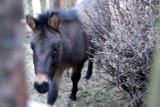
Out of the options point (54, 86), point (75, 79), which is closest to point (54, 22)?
point (54, 86)

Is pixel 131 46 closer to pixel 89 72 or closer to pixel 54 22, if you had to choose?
pixel 54 22

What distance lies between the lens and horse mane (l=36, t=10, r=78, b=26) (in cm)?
377

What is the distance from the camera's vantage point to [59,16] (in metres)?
4.00

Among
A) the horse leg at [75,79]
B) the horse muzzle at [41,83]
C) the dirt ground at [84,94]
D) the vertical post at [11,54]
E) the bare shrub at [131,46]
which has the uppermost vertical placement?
the vertical post at [11,54]

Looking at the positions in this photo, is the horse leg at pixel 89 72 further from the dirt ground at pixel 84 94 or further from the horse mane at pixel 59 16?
the horse mane at pixel 59 16

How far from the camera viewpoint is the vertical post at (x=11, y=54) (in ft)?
1.02

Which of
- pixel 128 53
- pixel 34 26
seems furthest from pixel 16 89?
pixel 34 26

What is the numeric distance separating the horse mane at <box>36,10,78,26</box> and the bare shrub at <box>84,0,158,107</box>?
72 cm

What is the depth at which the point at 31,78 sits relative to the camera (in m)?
5.16

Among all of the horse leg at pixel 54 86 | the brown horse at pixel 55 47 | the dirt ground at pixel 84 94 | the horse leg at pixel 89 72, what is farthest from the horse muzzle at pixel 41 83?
the horse leg at pixel 89 72

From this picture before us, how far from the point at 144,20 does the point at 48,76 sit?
121 centimetres

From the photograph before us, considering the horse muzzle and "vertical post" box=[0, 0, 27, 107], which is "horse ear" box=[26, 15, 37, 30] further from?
"vertical post" box=[0, 0, 27, 107]

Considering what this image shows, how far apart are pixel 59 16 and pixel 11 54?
3722 millimetres

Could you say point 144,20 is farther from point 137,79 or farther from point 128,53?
point 137,79
